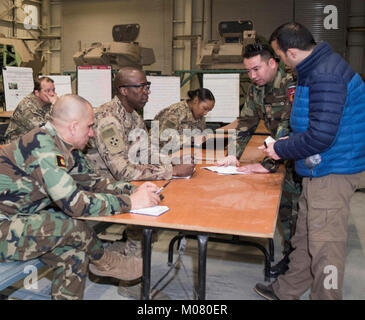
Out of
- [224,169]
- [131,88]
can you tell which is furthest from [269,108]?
[131,88]

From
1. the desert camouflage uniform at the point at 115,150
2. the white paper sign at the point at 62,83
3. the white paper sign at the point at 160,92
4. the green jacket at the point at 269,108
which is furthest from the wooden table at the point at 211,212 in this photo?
the white paper sign at the point at 62,83

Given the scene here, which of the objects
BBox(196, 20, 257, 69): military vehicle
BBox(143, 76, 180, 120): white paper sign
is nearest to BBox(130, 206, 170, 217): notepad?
BBox(143, 76, 180, 120): white paper sign

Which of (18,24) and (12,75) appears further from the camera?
(18,24)

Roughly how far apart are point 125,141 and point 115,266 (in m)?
0.81

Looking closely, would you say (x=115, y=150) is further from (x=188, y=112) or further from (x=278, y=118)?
(x=188, y=112)

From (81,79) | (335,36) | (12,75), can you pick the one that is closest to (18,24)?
(12,75)

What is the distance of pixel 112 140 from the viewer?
240cm

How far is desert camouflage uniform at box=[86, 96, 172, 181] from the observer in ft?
7.86

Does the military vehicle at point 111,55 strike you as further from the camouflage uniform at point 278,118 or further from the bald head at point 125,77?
the bald head at point 125,77

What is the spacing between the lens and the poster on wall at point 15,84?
7.24 metres

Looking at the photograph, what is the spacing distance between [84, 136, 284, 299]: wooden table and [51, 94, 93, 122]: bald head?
1.61 feet
